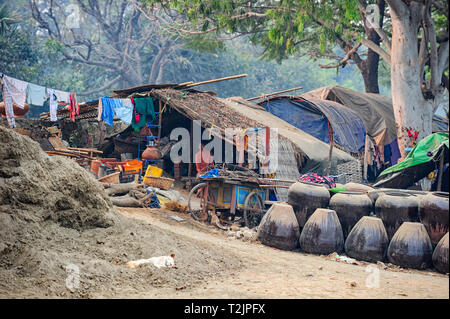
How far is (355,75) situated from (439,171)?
48.8 meters

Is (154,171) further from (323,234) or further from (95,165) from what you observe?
(323,234)

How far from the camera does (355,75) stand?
184ft

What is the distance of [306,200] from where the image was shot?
8.91 m

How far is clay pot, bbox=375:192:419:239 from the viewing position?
318 inches

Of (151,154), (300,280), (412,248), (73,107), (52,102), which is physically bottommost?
(300,280)

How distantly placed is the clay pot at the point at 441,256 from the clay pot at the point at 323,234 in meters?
1.65

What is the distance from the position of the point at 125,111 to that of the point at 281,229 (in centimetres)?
727

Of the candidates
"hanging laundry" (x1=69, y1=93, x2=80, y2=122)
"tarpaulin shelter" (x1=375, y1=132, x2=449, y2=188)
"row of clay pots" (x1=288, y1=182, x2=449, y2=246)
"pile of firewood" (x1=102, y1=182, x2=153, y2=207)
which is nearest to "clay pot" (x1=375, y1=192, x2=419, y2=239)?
"row of clay pots" (x1=288, y1=182, x2=449, y2=246)

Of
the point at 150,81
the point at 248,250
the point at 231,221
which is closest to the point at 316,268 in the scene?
the point at 248,250

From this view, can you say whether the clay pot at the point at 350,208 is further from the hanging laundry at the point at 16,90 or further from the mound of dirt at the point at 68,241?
the hanging laundry at the point at 16,90

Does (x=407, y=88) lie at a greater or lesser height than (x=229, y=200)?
greater

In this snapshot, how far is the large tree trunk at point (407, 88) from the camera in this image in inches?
525

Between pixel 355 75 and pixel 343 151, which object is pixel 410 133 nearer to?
pixel 343 151

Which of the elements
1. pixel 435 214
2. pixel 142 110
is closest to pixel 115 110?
pixel 142 110
